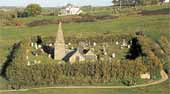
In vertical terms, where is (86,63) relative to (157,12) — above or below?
below

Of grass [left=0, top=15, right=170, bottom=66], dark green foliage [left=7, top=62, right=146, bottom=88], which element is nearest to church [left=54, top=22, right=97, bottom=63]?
dark green foliage [left=7, top=62, right=146, bottom=88]

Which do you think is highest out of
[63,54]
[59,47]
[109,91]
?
[59,47]

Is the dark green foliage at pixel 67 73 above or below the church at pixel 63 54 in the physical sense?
below

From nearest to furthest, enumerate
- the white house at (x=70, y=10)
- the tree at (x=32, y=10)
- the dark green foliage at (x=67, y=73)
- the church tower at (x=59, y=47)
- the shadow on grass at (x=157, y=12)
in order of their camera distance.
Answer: the dark green foliage at (x=67, y=73) → the church tower at (x=59, y=47) → the shadow on grass at (x=157, y=12) → the tree at (x=32, y=10) → the white house at (x=70, y=10)

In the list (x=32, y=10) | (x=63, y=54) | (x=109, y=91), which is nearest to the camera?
(x=109, y=91)

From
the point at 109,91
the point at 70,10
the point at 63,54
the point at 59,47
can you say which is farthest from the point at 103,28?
the point at 109,91

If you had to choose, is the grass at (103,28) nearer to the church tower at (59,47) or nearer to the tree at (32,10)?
the tree at (32,10)

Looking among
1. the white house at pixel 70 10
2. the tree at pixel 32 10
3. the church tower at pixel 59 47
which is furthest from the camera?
the white house at pixel 70 10

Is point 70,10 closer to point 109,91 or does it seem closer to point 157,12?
point 157,12

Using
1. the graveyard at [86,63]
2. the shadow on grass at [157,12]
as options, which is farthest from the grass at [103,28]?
the graveyard at [86,63]

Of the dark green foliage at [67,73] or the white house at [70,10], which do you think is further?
the white house at [70,10]

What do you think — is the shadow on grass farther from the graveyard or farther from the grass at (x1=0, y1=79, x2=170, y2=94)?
the grass at (x1=0, y1=79, x2=170, y2=94)

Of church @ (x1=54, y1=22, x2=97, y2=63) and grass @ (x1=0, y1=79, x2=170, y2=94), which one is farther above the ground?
church @ (x1=54, y1=22, x2=97, y2=63)

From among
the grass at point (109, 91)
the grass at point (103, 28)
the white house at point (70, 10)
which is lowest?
the grass at point (109, 91)
